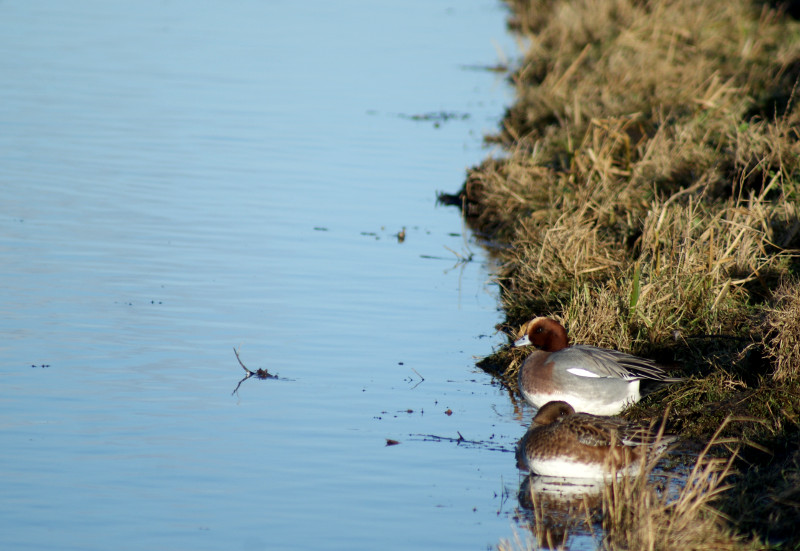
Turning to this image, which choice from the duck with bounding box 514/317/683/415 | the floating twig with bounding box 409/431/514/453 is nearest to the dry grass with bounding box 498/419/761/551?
the floating twig with bounding box 409/431/514/453

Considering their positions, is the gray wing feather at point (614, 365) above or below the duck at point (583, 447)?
below

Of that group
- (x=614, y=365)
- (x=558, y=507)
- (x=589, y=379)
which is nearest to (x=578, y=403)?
(x=589, y=379)

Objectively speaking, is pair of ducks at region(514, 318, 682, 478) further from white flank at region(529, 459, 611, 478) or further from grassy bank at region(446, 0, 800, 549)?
grassy bank at region(446, 0, 800, 549)

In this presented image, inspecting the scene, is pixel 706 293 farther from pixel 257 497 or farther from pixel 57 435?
pixel 57 435

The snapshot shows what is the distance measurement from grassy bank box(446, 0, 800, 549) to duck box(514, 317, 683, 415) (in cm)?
20

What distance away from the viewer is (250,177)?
14367 mm

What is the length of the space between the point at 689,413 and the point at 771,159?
13.8 feet

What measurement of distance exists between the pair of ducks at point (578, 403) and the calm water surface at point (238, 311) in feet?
0.90

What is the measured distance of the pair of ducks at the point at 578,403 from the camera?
6.67 metres

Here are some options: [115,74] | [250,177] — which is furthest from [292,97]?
[250,177]

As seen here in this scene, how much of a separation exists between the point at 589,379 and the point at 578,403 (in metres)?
0.18

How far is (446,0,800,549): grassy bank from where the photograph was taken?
24.0ft

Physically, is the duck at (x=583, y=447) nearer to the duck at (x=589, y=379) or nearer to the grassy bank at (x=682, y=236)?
the grassy bank at (x=682, y=236)

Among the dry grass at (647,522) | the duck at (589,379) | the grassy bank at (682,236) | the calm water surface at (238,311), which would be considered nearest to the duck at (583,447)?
the calm water surface at (238,311)
